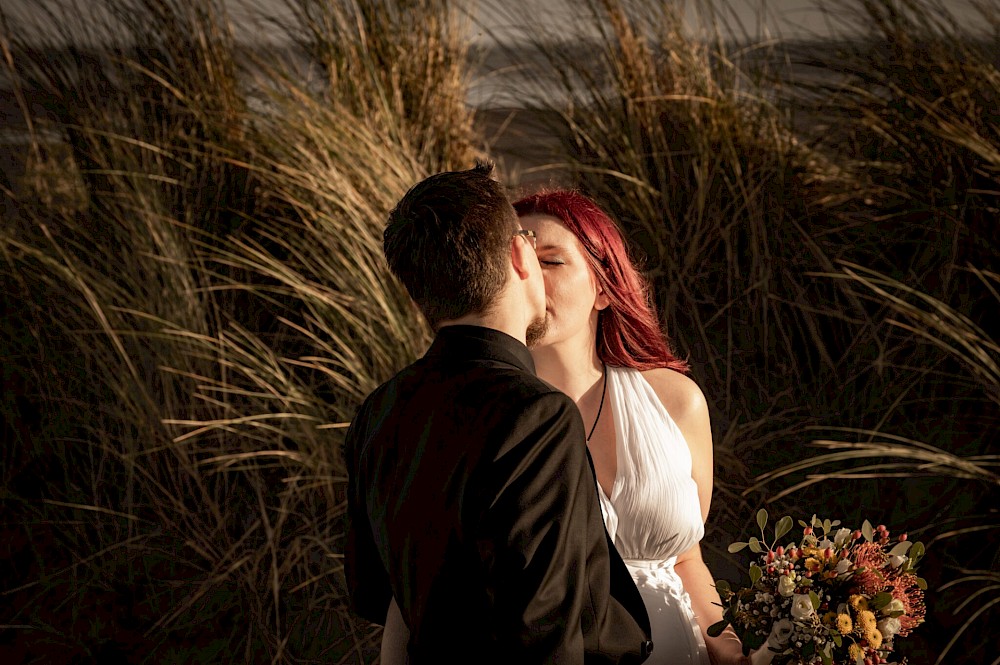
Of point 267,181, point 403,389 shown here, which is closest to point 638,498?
point 403,389

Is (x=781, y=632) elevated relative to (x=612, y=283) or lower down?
lower down

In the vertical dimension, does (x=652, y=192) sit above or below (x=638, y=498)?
above

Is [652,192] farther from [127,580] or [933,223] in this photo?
[127,580]

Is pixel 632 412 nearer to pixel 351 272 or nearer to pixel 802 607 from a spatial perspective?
pixel 802 607

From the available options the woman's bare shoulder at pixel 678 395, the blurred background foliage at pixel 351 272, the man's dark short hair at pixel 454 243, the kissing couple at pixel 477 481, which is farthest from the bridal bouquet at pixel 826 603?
the blurred background foliage at pixel 351 272

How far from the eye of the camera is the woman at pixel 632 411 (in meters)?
1.88

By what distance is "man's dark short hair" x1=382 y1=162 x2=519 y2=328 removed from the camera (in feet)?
4.09

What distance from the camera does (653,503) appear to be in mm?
1878

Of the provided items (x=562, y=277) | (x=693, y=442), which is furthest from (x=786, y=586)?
(x=562, y=277)

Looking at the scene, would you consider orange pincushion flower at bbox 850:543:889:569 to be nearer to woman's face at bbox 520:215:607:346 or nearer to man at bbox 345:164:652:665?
man at bbox 345:164:652:665

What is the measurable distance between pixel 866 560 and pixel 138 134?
9.65 ft

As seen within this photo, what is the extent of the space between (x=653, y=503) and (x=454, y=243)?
0.89 metres

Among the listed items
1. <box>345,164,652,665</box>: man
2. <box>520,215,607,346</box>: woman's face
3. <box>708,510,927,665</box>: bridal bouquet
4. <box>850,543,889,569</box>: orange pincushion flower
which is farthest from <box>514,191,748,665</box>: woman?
<box>345,164,652,665</box>: man

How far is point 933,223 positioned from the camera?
306 centimetres
